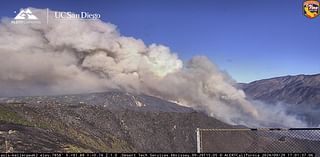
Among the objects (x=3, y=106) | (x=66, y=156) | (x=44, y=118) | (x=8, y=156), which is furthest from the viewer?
(x=44, y=118)

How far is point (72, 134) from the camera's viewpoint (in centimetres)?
16050

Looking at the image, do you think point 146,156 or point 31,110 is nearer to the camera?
point 146,156

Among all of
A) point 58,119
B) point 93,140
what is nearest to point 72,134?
point 93,140

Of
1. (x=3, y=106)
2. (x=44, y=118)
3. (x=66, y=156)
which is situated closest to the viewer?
(x=66, y=156)

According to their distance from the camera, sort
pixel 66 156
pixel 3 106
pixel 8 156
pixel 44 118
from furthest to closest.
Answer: pixel 44 118 → pixel 3 106 → pixel 8 156 → pixel 66 156

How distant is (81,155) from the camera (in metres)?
14.1

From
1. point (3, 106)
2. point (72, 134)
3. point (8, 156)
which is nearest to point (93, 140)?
point (72, 134)

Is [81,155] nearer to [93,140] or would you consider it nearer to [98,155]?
[98,155]

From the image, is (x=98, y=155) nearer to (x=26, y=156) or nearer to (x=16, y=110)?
(x=26, y=156)

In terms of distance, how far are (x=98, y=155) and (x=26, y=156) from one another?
2.66 metres

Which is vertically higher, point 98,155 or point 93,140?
point 98,155

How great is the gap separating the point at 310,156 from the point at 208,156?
3.46 m

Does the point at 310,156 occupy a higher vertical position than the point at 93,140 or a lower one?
higher

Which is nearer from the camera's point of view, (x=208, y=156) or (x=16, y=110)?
(x=208, y=156)
